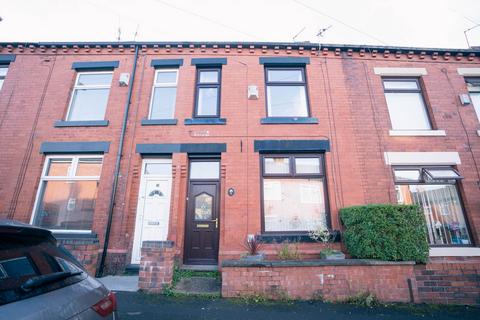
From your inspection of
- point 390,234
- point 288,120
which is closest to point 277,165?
point 288,120

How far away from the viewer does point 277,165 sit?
734 cm

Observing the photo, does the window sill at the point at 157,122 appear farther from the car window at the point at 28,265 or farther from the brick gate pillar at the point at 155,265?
the car window at the point at 28,265

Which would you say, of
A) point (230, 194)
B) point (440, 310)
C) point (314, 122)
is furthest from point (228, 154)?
point (440, 310)

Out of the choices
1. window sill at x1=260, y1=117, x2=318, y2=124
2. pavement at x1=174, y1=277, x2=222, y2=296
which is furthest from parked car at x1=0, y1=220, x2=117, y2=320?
window sill at x1=260, y1=117, x2=318, y2=124

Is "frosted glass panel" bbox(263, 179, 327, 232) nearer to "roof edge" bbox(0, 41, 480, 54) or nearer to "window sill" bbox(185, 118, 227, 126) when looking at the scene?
"window sill" bbox(185, 118, 227, 126)

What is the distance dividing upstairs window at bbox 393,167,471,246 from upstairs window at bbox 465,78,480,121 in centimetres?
305

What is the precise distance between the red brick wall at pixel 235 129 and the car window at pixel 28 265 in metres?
4.65

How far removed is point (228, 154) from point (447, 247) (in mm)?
7011

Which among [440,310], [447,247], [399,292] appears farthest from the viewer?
[447,247]

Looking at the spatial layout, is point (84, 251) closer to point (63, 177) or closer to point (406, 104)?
point (63, 177)

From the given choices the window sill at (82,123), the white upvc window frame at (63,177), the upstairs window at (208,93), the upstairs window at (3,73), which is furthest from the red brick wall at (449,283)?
the upstairs window at (3,73)

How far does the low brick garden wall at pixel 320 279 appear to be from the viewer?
15.4ft

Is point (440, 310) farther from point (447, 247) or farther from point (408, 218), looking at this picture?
point (447, 247)

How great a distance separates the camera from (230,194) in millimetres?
6832
